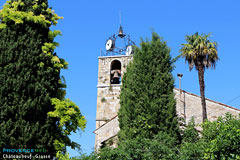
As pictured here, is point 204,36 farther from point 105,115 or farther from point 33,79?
point 33,79

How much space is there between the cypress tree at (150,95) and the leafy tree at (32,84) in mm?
2353

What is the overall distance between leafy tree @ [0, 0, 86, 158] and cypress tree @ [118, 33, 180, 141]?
235 centimetres

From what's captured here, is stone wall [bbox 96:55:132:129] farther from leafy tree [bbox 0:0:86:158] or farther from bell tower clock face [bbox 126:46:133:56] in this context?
leafy tree [bbox 0:0:86:158]

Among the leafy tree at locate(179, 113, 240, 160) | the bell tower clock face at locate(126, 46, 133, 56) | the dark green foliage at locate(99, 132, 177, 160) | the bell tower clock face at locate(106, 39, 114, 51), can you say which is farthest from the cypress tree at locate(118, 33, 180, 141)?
the bell tower clock face at locate(106, 39, 114, 51)

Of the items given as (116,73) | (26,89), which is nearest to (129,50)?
(116,73)

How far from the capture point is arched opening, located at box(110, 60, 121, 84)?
112 ft

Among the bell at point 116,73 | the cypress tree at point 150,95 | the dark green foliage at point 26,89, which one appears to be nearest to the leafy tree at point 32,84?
the dark green foliage at point 26,89

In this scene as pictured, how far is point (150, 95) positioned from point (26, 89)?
547 centimetres

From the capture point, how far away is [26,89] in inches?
513

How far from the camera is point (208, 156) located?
1273 centimetres

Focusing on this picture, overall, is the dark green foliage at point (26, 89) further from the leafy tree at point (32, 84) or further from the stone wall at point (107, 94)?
the stone wall at point (107, 94)

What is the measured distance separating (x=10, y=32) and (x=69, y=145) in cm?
531

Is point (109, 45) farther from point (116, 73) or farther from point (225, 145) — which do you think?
point (225, 145)

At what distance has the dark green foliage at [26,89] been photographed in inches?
492
